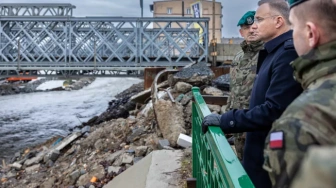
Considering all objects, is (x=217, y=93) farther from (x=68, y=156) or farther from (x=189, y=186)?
(x=189, y=186)

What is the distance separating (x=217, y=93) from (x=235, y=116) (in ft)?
19.1

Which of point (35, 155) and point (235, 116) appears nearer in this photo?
point (235, 116)

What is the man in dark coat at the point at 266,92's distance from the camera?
1.95m

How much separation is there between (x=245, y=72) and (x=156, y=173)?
197 cm

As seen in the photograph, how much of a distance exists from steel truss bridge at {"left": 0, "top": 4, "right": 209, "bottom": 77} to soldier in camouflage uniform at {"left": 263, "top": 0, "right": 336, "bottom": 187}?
61.2 ft

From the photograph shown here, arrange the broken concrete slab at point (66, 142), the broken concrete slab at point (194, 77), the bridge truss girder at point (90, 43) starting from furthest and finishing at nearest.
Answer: the bridge truss girder at point (90, 43) < the broken concrete slab at point (66, 142) < the broken concrete slab at point (194, 77)

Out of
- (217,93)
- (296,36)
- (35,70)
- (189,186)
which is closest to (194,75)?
(217,93)

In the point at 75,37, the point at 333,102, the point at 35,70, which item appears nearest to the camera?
the point at 333,102

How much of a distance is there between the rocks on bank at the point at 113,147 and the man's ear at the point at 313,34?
4.58m

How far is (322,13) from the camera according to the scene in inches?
43.7

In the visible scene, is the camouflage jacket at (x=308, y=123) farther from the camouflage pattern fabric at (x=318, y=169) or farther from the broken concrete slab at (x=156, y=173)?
the broken concrete slab at (x=156, y=173)

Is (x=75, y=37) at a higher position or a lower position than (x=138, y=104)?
higher

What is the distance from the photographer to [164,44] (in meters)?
25.8

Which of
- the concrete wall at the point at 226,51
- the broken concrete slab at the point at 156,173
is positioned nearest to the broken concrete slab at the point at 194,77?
the broken concrete slab at the point at 156,173
